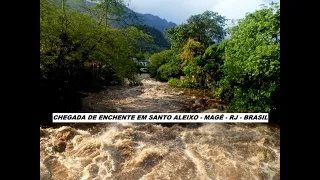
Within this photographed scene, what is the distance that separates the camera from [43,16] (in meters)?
4.81

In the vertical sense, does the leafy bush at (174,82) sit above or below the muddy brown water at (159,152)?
above

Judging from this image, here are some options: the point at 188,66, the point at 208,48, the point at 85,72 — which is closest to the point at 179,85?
the point at 188,66

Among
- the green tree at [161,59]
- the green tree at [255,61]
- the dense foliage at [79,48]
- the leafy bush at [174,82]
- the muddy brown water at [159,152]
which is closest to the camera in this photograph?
the muddy brown water at [159,152]

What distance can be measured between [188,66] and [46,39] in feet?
12.3

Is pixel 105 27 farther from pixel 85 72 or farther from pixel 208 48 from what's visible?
pixel 208 48

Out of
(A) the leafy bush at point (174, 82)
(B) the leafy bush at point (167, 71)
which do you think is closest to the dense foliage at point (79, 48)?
(B) the leafy bush at point (167, 71)

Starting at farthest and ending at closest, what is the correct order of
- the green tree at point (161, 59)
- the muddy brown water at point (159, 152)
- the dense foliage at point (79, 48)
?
the green tree at point (161, 59) → the dense foliage at point (79, 48) → the muddy brown water at point (159, 152)

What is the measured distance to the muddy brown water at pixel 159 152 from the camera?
3.31 m

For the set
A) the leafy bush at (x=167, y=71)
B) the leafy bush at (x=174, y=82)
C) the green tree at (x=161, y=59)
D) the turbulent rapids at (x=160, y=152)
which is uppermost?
the green tree at (x=161, y=59)

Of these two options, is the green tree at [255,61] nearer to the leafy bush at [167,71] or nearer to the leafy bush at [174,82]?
the leafy bush at [167,71]

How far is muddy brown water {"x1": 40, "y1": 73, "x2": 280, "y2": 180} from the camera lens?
10.8ft

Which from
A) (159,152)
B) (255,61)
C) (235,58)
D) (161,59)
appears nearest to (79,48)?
(161,59)

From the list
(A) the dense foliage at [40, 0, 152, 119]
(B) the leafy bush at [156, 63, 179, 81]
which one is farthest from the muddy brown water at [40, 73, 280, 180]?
(B) the leafy bush at [156, 63, 179, 81]
